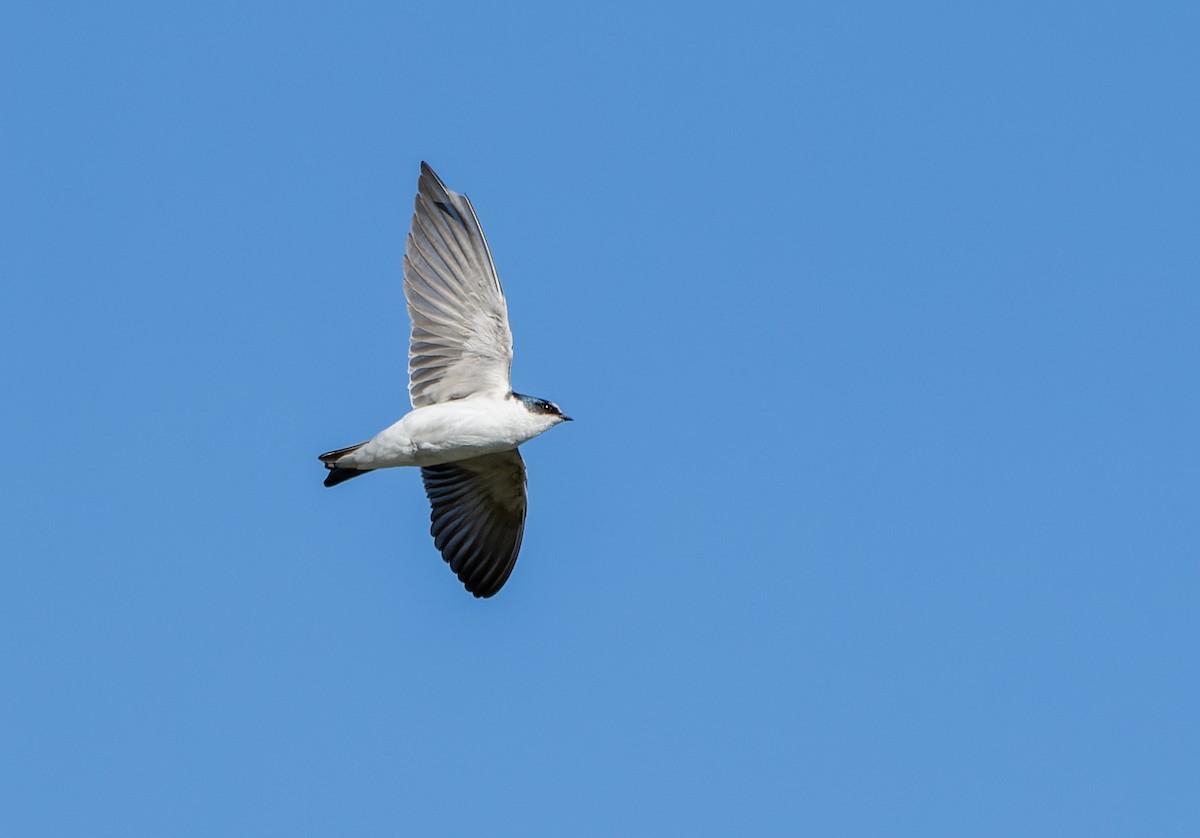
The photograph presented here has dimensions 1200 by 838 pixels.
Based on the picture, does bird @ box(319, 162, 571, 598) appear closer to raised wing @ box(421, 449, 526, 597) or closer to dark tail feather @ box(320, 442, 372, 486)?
dark tail feather @ box(320, 442, 372, 486)

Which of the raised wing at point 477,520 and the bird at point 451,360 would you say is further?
the raised wing at point 477,520

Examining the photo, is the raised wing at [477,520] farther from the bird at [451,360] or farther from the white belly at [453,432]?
the white belly at [453,432]

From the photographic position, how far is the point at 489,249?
15078 mm

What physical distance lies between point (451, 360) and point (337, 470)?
126cm

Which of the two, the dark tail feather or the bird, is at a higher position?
the bird

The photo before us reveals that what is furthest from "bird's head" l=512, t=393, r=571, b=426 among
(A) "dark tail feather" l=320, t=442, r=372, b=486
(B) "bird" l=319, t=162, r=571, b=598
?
(A) "dark tail feather" l=320, t=442, r=372, b=486

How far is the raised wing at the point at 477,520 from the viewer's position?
54.2ft

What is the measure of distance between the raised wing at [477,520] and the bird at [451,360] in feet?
3.30

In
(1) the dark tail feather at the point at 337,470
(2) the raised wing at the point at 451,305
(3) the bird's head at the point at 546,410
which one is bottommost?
(1) the dark tail feather at the point at 337,470

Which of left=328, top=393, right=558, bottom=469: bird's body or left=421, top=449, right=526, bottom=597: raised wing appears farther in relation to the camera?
left=421, top=449, right=526, bottom=597: raised wing

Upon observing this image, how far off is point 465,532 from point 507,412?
6.61 feet

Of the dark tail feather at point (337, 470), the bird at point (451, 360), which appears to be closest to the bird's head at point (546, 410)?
the bird at point (451, 360)

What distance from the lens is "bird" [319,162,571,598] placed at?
591 inches

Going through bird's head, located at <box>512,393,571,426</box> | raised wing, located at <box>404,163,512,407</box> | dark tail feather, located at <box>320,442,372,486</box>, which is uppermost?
raised wing, located at <box>404,163,512,407</box>
